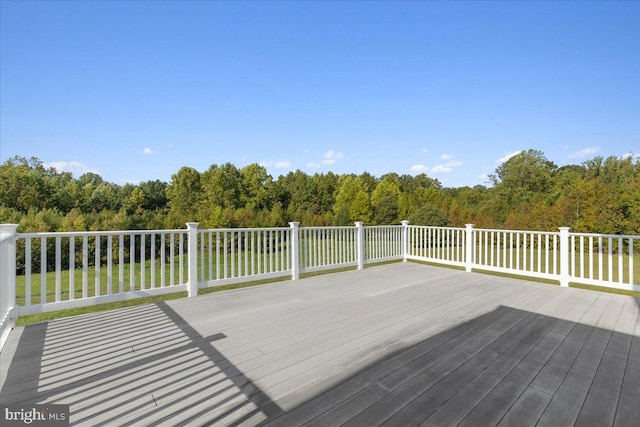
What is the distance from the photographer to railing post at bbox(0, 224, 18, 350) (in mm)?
2332

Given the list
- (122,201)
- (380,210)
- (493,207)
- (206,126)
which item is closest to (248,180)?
(122,201)

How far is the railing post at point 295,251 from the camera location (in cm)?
483

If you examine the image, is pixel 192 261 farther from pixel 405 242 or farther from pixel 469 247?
pixel 469 247

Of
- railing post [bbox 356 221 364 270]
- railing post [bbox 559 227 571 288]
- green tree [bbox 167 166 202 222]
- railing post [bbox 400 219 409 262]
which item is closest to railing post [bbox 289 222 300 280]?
railing post [bbox 356 221 364 270]

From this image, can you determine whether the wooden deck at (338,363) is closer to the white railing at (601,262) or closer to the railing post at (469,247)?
the white railing at (601,262)

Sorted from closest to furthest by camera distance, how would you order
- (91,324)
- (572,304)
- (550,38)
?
1. (91,324)
2. (572,304)
3. (550,38)

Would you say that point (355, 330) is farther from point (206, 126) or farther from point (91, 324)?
point (206, 126)

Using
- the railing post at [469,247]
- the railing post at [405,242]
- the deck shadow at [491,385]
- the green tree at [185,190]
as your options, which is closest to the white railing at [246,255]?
the deck shadow at [491,385]

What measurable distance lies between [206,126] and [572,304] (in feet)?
40.0

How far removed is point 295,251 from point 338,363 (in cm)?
296

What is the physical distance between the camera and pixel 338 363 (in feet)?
6.56

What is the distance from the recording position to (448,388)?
1.70m

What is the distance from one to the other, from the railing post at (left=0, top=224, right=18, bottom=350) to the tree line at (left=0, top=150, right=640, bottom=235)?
9002mm

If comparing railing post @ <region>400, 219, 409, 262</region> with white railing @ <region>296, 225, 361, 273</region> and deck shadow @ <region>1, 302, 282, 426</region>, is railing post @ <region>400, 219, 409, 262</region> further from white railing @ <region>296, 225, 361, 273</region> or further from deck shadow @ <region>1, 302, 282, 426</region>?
deck shadow @ <region>1, 302, 282, 426</region>
